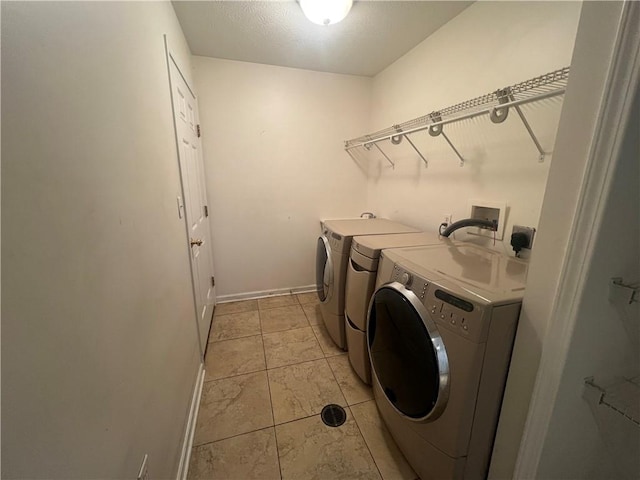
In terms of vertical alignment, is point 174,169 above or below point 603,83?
below

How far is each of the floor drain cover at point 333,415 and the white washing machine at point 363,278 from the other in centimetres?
24

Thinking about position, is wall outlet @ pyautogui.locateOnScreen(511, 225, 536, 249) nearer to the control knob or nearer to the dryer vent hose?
the dryer vent hose

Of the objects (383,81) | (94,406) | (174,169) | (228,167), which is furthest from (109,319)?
(383,81)

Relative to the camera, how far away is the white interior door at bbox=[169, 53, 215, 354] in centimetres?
152

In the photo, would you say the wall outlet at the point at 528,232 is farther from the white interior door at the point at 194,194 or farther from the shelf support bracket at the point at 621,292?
the white interior door at the point at 194,194

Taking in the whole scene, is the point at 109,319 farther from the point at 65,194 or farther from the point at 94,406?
the point at 65,194

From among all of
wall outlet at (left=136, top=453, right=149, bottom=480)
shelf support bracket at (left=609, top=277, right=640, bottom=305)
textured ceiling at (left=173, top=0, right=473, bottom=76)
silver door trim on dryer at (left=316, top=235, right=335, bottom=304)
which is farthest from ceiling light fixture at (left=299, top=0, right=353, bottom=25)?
wall outlet at (left=136, top=453, right=149, bottom=480)

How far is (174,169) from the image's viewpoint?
1373 millimetres

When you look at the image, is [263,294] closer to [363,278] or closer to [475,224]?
[363,278]

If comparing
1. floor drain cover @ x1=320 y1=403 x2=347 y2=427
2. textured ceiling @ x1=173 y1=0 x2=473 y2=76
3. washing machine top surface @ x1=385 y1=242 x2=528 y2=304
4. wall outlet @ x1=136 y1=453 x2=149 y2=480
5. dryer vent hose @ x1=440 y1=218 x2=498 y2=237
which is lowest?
floor drain cover @ x1=320 y1=403 x2=347 y2=427

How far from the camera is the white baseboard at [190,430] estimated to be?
1.15 meters

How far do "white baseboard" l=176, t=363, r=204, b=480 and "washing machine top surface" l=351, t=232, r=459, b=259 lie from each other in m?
1.28

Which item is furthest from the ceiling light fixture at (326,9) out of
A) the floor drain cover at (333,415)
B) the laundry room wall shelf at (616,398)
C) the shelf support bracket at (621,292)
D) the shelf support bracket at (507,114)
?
the floor drain cover at (333,415)

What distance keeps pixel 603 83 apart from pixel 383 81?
7.02ft
